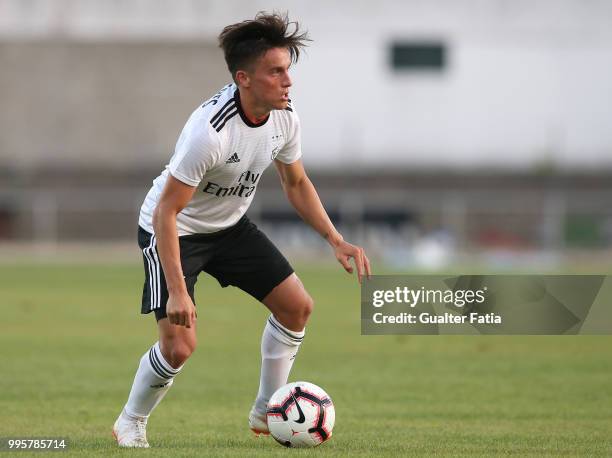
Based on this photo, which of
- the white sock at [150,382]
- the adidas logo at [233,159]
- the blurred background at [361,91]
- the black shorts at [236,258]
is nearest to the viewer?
the adidas logo at [233,159]

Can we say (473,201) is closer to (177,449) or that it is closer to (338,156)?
(338,156)

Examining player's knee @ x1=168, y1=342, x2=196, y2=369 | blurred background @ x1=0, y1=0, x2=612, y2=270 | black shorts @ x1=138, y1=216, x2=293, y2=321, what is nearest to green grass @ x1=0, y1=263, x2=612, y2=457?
player's knee @ x1=168, y1=342, x2=196, y2=369

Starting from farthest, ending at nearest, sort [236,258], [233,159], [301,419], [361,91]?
[361,91] → [236,258] → [301,419] → [233,159]

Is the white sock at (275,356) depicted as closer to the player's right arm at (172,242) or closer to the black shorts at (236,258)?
the black shorts at (236,258)

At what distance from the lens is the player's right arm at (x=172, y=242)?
22.2 feet

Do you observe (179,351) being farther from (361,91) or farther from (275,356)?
(361,91)

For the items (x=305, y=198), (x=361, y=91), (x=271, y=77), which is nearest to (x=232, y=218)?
(x=305, y=198)

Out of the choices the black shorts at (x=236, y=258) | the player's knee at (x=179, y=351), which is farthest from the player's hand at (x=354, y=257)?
the player's knee at (x=179, y=351)

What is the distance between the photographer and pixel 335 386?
11109 millimetres

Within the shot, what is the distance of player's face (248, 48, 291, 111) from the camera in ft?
22.8

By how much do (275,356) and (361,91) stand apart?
42.4 m

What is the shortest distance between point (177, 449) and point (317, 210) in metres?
1.78

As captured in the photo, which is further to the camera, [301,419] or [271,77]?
[301,419]

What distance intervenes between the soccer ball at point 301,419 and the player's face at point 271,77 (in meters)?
1.84
